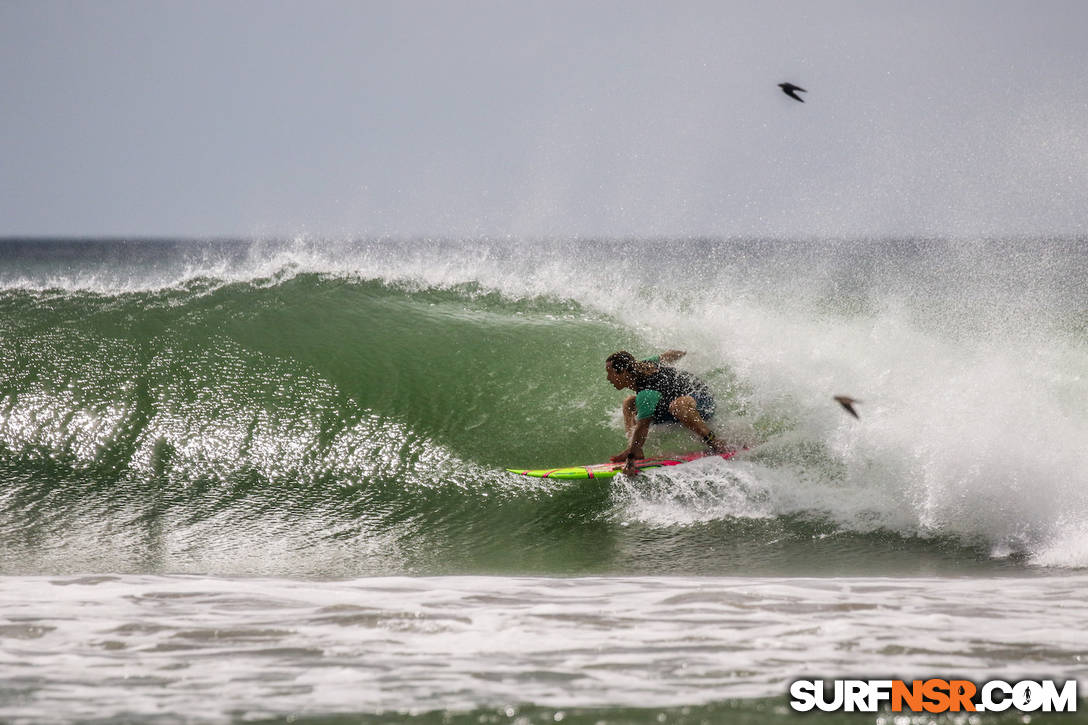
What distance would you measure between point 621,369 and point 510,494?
129 centimetres

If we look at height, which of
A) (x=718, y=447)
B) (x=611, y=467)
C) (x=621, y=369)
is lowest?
(x=611, y=467)

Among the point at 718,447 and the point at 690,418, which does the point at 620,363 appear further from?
the point at 718,447

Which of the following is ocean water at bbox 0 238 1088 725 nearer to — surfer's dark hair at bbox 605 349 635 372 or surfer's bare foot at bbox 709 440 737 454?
surfer's bare foot at bbox 709 440 737 454

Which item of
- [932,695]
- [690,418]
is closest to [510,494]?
[690,418]

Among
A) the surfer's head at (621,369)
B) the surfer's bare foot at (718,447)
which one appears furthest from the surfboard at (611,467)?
the surfer's head at (621,369)

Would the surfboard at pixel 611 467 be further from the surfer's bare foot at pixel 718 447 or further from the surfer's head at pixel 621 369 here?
the surfer's head at pixel 621 369

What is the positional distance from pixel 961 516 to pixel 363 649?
398cm

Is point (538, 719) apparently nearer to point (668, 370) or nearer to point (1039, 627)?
point (1039, 627)

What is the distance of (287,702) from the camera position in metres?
3.17

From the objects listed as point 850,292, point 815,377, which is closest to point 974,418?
point 815,377

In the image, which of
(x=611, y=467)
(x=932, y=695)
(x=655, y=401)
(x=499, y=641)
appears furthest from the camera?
(x=611, y=467)

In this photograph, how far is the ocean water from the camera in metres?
3.46

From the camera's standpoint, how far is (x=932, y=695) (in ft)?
10.0

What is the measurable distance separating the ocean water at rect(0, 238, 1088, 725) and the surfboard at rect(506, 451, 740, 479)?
111 mm
